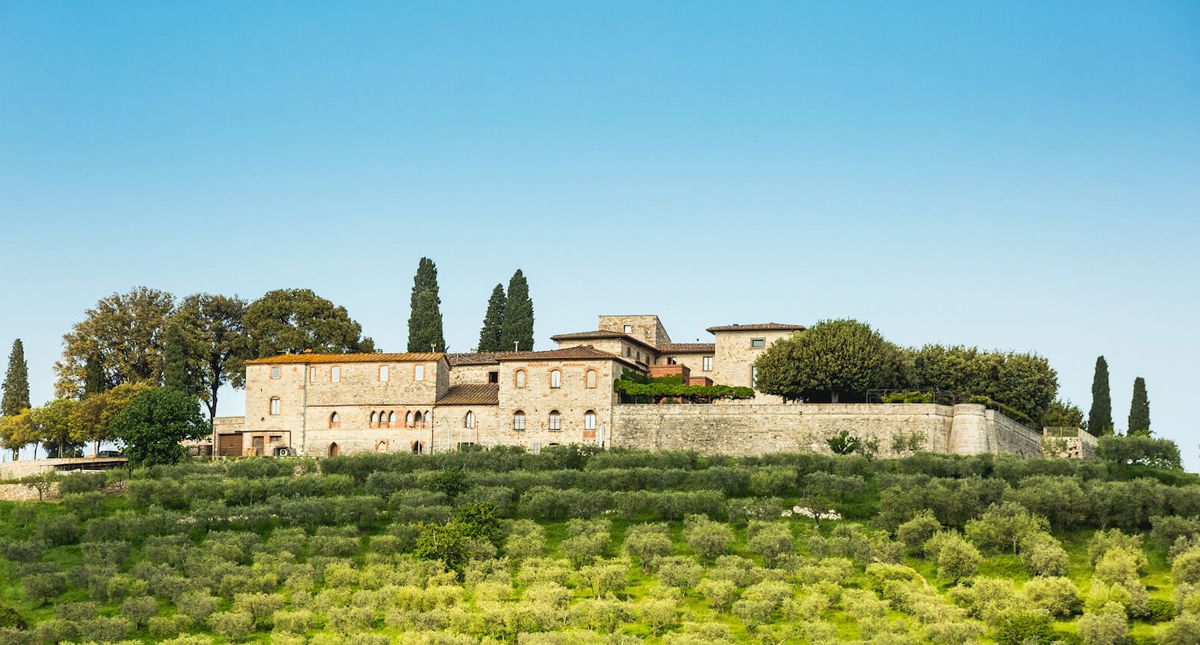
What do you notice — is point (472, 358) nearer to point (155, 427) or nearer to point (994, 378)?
point (155, 427)

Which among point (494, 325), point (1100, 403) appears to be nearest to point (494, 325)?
point (494, 325)

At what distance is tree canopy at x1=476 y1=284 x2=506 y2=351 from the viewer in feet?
267

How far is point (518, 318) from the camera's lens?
265ft

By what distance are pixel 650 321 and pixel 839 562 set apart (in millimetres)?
38818

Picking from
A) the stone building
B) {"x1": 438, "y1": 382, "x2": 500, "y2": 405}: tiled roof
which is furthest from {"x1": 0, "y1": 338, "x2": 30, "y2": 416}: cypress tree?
{"x1": 438, "y1": 382, "x2": 500, "y2": 405}: tiled roof

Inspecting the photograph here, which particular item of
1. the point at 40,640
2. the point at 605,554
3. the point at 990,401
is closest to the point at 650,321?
the point at 990,401

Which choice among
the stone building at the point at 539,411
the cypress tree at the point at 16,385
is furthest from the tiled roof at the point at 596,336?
the cypress tree at the point at 16,385

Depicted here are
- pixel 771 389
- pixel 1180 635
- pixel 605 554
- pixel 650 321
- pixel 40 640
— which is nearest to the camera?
pixel 1180 635

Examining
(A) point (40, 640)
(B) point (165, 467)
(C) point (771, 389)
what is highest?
(C) point (771, 389)

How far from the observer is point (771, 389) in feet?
212

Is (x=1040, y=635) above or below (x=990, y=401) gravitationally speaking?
below

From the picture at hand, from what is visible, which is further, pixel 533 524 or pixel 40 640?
pixel 533 524

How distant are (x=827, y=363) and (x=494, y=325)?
25834mm

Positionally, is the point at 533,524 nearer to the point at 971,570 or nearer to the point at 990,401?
the point at 971,570
